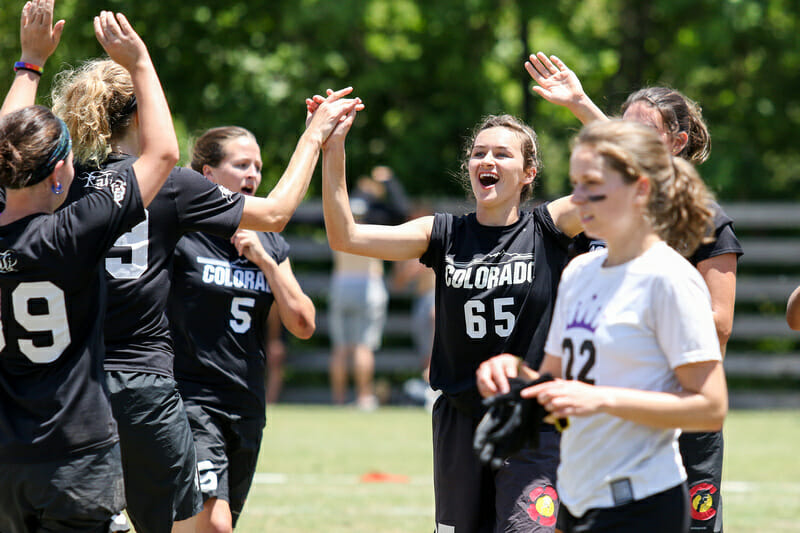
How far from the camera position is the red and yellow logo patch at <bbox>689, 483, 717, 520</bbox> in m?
4.04

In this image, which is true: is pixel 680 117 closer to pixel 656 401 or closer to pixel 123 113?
pixel 656 401

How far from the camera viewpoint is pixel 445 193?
606 inches

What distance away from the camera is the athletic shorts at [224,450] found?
15.3ft

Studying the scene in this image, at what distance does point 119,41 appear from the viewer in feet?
11.2

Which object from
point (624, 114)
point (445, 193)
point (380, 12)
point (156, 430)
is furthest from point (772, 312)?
point (156, 430)

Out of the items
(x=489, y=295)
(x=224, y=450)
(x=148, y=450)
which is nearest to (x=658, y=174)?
(x=489, y=295)

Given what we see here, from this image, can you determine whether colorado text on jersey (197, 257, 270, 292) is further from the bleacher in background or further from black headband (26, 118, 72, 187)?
the bleacher in background

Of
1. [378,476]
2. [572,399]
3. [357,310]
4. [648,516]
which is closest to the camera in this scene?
[572,399]

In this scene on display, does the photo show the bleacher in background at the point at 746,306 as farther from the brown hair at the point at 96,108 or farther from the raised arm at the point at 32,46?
the raised arm at the point at 32,46

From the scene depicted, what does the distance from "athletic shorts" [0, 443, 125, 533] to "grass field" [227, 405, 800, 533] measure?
116 inches

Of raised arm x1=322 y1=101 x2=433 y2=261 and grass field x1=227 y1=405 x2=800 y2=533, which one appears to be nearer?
raised arm x1=322 y1=101 x2=433 y2=261

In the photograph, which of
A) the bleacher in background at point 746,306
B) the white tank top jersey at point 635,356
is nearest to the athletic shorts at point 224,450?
the white tank top jersey at point 635,356

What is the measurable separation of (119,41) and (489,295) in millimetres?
1764

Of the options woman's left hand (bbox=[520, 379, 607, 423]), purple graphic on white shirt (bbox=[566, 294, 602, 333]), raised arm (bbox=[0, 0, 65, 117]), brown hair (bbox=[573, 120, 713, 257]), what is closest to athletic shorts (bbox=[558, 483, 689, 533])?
woman's left hand (bbox=[520, 379, 607, 423])
